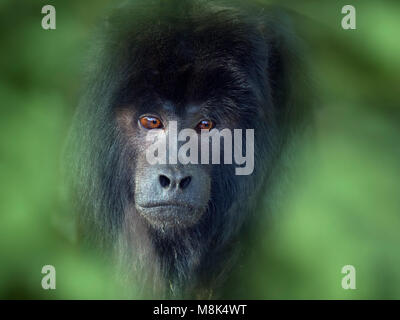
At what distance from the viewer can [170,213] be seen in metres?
2.34

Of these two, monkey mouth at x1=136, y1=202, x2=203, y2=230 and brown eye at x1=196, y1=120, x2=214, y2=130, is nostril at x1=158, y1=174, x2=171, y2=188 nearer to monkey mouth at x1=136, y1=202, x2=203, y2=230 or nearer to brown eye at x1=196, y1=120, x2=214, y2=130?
monkey mouth at x1=136, y1=202, x2=203, y2=230

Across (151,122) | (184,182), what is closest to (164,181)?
(184,182)

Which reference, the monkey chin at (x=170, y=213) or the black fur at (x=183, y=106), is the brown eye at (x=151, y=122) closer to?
the black fur at (x=183, y=106)

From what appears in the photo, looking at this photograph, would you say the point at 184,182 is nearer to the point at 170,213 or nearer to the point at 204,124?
the point at 170,213

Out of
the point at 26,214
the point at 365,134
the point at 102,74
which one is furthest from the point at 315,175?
the point at 26,214

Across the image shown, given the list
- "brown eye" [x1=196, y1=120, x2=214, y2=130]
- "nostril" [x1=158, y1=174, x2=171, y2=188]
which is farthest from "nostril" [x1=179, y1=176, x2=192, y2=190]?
"brown eye" [x1=196, y1=120, x2=214, y2=130]

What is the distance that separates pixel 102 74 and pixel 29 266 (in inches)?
35.1

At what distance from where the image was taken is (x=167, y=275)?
9.31ft

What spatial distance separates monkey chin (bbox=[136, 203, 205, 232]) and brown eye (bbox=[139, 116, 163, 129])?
360mm

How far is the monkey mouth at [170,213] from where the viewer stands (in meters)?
2.33

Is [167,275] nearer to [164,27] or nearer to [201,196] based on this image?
[201,196]

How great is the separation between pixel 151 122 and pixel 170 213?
0.43m

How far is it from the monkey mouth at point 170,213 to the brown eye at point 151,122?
0.36 m

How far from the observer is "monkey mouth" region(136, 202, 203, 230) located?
2.33 m
